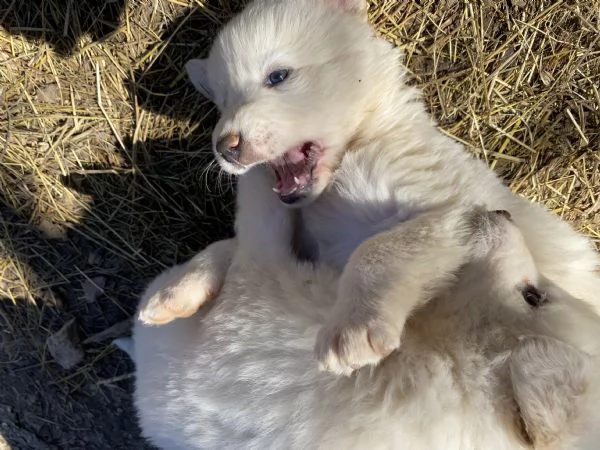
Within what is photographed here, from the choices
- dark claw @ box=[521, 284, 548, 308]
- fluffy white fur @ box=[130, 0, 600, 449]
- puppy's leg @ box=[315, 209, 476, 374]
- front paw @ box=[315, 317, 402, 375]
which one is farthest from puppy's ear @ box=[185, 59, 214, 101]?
dark claw @ box=[521, 284, 548, 308]

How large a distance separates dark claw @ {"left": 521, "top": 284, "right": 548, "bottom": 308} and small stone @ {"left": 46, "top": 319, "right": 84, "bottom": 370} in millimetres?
2917

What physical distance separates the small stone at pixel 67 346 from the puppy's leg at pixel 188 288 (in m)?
1.30

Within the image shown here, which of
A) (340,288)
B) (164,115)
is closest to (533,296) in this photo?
(340,288)

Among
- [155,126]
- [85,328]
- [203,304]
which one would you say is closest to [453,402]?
[203,304]

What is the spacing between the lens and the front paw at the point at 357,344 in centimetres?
203

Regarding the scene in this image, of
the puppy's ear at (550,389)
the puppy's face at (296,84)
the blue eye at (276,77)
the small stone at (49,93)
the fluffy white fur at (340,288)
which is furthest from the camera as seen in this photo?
the small stone at (49,93)

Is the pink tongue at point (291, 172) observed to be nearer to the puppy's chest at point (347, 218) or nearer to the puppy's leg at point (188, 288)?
the puppy's chest at point (347, 218)

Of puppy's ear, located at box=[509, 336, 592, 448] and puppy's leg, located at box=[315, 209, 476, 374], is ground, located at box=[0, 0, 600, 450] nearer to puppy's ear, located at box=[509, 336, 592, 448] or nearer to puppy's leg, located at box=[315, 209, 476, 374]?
puppy's leg, located at box=[315, 209, 476, 374]

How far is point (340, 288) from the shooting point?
7.51 ft

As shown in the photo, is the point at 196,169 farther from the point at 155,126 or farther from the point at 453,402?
the point at 453,402

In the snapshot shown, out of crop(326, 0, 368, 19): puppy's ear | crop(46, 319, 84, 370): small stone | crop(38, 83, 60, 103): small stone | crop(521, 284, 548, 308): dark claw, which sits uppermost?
crop(326, 0, 368, 19): puppy's ear

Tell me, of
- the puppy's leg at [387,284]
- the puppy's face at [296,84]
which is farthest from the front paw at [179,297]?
the puppy's leg at [387,284]

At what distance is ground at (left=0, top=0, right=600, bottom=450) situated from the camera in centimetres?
347

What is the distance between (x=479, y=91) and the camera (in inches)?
139
